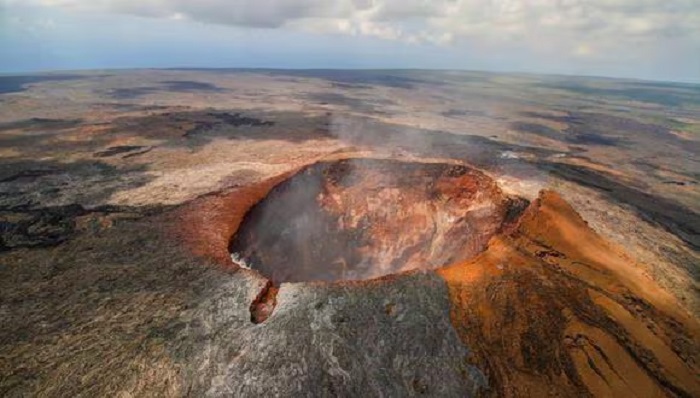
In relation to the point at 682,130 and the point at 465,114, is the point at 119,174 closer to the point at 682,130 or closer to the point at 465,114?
the point at 465,114

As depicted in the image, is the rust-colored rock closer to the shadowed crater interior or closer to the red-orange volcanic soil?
the red-orange volcanic soil

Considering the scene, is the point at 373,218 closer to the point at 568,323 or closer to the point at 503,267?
the point at 503,267

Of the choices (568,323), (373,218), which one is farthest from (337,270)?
(568,323)

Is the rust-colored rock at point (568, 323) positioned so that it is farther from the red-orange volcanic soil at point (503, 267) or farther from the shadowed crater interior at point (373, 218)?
the shadowed crater interior at point (373, 218)

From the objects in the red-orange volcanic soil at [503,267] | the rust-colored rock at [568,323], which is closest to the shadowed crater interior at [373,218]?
the red-orange volcanic soil at [503,267]

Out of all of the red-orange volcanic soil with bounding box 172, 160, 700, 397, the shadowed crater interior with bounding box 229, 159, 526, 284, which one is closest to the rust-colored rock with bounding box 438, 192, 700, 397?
the red-orange volcanic soil with bounding box 172, 160, 700, 397

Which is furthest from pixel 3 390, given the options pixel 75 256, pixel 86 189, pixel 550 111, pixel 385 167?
pixel 550 111
